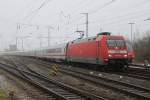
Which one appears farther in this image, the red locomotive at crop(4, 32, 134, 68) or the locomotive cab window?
the locomotive cab window

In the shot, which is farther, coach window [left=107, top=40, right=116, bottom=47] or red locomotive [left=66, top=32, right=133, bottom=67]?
coach window [left=107, top=40, right=116, bottom=47]

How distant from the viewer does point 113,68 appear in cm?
2847

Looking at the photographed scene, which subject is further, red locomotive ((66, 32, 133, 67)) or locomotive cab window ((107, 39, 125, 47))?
locomotive cab window ((107, 39, 125, 47))

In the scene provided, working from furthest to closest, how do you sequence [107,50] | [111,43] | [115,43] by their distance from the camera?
[115,43], [111,43], [107,50]

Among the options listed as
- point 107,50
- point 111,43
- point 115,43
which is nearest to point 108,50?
point 107,50

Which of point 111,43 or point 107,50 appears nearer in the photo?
point 107,50

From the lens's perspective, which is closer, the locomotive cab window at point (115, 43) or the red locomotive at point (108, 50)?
the red locomotive at point (108, 50)

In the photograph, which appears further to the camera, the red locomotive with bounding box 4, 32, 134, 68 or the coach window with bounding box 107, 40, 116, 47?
the coach window with bounding box 107, 40, 116, 47

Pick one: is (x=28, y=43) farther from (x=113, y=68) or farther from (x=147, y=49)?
(x=113, y=68)

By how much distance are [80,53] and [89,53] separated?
349 cm

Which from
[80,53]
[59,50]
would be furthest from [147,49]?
[80,53]

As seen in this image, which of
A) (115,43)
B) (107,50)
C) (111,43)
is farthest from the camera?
(115,43)

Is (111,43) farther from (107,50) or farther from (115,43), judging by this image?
(107,50)

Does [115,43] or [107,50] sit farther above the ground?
[115,43]
